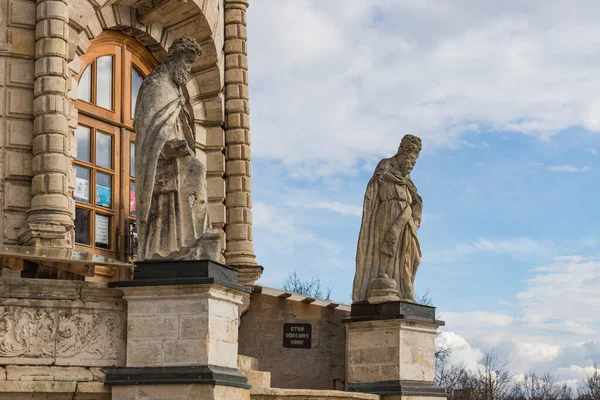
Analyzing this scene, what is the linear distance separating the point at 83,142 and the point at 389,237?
5495 mm

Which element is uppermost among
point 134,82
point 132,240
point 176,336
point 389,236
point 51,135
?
point 134,82

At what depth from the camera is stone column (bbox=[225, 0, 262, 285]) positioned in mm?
22594

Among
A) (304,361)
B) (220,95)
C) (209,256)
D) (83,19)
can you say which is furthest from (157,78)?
(220,95)


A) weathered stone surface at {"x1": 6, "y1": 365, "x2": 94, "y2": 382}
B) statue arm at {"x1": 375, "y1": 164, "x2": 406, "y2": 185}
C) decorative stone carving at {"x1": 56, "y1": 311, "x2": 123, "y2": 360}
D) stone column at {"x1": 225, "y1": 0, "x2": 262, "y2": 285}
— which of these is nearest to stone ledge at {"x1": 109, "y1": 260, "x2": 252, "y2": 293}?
decorative stone carving at {"x1": 56, "y1": 311, "x2": 123, "y2": 360}

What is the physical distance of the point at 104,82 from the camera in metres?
20.9

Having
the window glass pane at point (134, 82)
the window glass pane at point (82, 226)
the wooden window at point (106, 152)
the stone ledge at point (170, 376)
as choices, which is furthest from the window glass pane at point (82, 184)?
the stone ledge at point (170, 376)

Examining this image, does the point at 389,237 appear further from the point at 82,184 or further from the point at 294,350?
the point at 82,184

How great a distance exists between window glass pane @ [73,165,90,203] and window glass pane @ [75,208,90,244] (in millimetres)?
205

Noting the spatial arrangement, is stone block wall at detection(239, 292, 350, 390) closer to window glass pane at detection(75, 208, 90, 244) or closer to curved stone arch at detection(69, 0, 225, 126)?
window glass pane at detection(75, 208, 90, 244)

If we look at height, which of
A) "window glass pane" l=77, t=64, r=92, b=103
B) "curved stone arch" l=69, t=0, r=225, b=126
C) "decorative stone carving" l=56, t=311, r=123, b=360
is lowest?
"decorative stone carving" l=56, t=311, r=123, b=360

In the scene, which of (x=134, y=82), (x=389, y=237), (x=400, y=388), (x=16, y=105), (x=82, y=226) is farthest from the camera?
(x=134, y=82)

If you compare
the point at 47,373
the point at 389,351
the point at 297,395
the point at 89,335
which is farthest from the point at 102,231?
the point at 47,373

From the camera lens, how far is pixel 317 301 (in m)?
20.1

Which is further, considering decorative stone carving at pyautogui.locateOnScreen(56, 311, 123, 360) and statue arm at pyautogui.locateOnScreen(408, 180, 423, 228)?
statue arm at pyautogui.locateOnScreen(408, 180, 423, 228)
